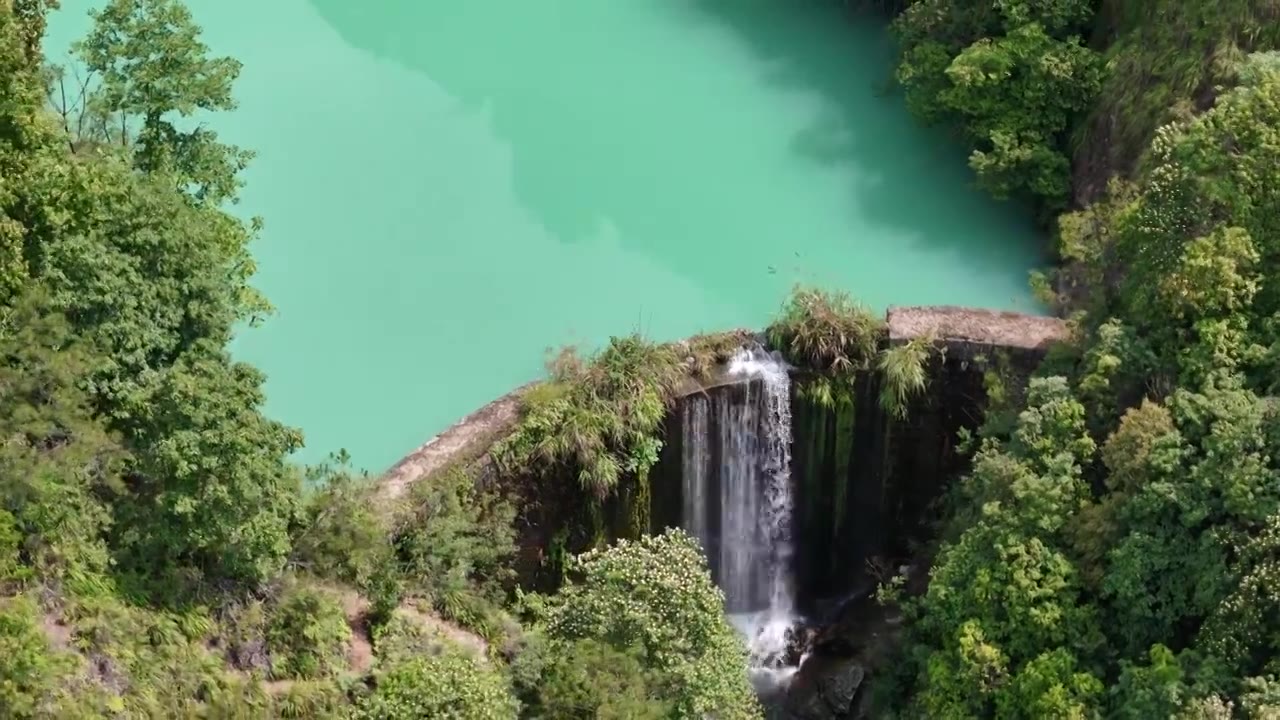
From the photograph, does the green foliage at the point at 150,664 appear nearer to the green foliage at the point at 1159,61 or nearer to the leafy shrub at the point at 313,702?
the leafy shrub at the point at 313,702

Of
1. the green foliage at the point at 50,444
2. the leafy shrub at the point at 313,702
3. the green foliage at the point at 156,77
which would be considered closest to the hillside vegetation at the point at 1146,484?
the leafy shrub at the point at 313,702

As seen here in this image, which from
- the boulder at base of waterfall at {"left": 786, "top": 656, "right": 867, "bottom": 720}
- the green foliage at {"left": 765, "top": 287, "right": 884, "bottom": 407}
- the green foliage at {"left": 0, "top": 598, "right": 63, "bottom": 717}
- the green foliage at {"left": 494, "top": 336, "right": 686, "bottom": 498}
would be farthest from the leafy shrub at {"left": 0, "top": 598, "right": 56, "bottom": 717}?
the boulder at base of waterfall at {"left": 786, "top": 656, "right": 867, "bottom": 720}

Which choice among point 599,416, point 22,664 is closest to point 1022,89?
point 599,416

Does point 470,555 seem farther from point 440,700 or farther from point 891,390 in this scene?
point 891,390

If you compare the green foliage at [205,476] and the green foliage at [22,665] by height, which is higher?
the green foliage at [205,476]

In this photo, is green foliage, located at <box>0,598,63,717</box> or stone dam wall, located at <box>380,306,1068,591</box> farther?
stone dam wall, located at <box>380,306,1068,591</box>

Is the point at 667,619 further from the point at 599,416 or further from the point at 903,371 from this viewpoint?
the point at 903,371

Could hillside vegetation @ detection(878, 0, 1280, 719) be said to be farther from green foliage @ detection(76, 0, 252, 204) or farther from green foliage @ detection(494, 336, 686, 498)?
green foliage @ detection(76, 0, 252, 204)
